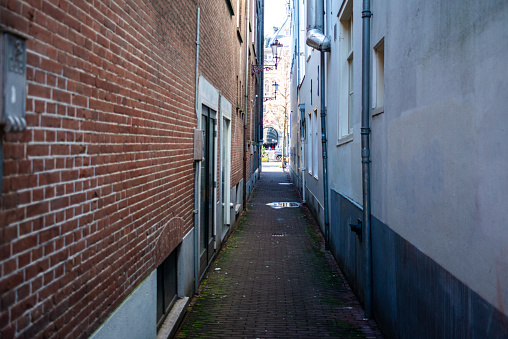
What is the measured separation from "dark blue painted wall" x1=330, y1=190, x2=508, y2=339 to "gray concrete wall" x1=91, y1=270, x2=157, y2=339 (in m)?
2.27

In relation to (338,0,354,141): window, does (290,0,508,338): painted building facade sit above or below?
below

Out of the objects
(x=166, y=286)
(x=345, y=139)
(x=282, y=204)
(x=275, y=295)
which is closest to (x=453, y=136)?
(x=166, y=286)

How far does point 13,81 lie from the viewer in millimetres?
1945

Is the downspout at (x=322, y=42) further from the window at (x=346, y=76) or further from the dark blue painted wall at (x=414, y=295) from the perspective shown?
the dark blue painted wall at (x=414, y=295)

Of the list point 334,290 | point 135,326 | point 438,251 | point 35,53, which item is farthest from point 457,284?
point 334,290

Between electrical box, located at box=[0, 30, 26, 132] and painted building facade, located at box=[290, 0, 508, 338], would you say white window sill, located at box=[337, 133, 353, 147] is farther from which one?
electrical box, located at box=[0, 30, 26, 132]

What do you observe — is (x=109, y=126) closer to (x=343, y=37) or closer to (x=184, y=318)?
(x=184, y=318)

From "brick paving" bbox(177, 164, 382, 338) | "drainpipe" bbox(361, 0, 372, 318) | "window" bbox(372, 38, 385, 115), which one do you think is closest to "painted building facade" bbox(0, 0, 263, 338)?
"brick paving" bbox(177, 164, 382, 338)

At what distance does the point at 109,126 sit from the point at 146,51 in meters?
1.12

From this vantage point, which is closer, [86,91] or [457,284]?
[86,91]

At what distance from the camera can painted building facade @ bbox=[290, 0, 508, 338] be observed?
8.50 feet

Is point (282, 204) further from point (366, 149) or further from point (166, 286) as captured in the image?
point (166, 286)

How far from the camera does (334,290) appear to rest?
24.2ft

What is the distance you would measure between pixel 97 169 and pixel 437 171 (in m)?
2.35
